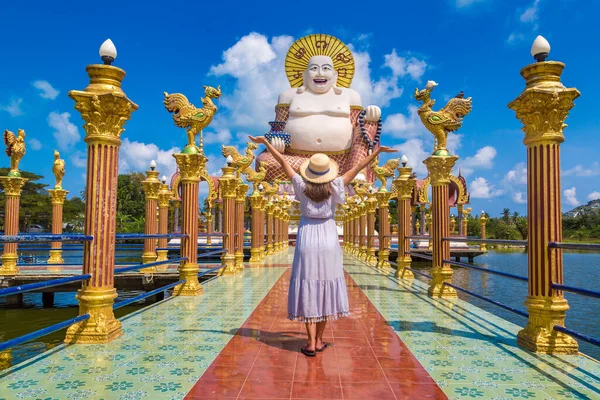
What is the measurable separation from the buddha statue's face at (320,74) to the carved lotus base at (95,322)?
2535 centimetres

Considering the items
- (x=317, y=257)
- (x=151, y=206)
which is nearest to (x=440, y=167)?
(x=317, y=257)

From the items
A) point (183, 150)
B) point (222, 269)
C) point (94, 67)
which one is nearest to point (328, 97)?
point (222, 269)

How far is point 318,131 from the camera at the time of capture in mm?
29266

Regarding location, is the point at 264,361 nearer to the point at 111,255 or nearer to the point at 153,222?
the point at 111,255

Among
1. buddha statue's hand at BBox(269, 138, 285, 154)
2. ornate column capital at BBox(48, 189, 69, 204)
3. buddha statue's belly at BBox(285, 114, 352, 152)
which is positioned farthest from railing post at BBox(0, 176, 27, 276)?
buddha statue's belly at BBox(285, 114, 352, 152)

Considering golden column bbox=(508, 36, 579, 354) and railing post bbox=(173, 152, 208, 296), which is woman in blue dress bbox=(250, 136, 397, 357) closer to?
golden column bbox=(508, 36, 579, 354)

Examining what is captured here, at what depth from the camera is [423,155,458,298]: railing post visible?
683 cm

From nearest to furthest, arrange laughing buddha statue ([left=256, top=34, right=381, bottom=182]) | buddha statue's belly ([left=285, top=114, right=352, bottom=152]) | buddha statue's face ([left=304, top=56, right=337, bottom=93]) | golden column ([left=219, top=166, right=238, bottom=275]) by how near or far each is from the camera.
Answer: golden column ([left=219, top=166, right=238, bottom=275]) → buddha statue's face ([left=304, top=56, right=337, bottom=93]) → laughing buddha statue ([left=256, top=34, right=381, bottom=182]) → buddha statue's belly ([left=285, top=114, right=352, bottom=152])

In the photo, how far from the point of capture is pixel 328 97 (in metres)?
28.9

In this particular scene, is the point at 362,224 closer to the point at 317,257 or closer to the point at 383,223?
the point at 383,223

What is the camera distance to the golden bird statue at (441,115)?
6676 millimetres

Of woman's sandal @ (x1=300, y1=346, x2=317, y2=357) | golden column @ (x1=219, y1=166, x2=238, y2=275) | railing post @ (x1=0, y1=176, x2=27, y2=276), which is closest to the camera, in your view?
woman's sandal @ (x1=300, y1=346, x2=317, y2=357)

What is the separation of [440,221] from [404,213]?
297 centimetres

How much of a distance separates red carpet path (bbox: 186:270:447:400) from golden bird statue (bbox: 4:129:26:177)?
1102 cm
